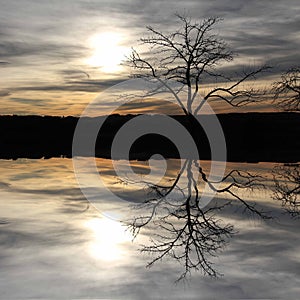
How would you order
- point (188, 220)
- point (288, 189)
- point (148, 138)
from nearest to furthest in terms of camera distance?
point (188, 220), point (288, 189), point (148, 138)

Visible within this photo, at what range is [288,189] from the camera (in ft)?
42.6

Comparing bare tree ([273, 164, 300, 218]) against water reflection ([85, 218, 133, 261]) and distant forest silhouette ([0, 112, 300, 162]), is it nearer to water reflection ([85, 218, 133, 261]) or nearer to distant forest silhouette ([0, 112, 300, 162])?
water reflection ([85, 218, 133, 261])

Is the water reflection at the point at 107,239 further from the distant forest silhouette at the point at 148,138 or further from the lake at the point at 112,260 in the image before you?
the distant forest silhouette at the point at 148,138

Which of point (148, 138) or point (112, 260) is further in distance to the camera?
point (148, 138)

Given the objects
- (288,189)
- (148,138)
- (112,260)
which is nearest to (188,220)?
(112,260)

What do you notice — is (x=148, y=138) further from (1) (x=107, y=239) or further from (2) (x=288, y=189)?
(1) (x=107, y=239)

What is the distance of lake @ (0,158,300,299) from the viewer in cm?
548

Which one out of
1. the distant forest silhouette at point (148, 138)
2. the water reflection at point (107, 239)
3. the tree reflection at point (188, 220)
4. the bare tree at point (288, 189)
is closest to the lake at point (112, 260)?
the water reflection at point (107, 239)

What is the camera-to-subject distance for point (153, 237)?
26.4ft

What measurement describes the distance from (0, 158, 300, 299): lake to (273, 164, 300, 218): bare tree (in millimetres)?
285

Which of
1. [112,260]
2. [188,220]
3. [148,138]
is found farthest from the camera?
[148,138]

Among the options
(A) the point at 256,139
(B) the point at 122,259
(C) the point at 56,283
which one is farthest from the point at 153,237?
(A) the point at 256,139

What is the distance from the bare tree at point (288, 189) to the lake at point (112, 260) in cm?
28

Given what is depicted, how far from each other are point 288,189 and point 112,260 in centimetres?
733
